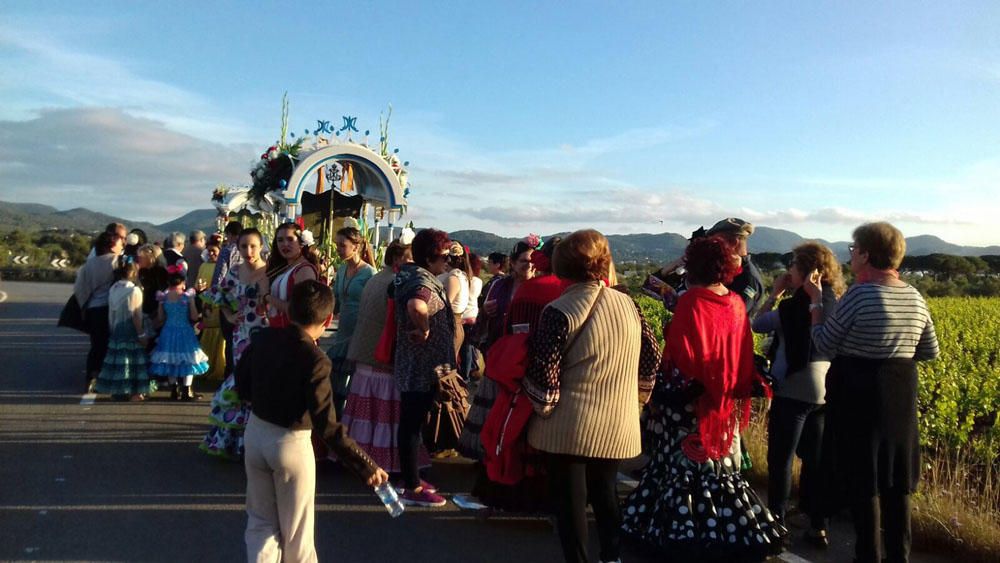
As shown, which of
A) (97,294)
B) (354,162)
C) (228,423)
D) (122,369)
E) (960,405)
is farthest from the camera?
(354,162)

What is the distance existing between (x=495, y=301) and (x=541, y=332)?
2.31 metres

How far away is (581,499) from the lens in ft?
13.4

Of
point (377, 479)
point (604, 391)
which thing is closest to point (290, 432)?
point (377, 479)

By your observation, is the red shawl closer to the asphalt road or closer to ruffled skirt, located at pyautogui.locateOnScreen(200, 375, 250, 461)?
the asphalt road

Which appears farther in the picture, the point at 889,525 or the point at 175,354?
the point at 175,354

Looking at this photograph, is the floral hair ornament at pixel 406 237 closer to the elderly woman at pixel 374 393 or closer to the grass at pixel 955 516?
the elderly woman at pixel 374 393

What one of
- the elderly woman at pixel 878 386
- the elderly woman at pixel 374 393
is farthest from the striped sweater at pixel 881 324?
the elderly woman at pixel 374 393

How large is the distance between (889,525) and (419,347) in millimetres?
2979

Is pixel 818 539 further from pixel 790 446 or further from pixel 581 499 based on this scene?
pixel 581 499

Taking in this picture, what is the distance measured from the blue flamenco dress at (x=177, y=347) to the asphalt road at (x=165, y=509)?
0.81 meters

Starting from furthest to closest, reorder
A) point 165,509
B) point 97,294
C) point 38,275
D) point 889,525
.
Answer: point 38,275 → point 97,294 → point 165,509 → point 889,525

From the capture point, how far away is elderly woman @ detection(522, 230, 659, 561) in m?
3.96

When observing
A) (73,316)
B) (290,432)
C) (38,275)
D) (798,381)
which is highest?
(798,381)

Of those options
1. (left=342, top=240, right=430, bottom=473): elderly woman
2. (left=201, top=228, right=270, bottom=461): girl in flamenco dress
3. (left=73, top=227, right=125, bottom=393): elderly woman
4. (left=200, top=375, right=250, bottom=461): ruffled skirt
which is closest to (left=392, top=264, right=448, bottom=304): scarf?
(left=342, top=240, right=430, bottom=473): elderly woman
